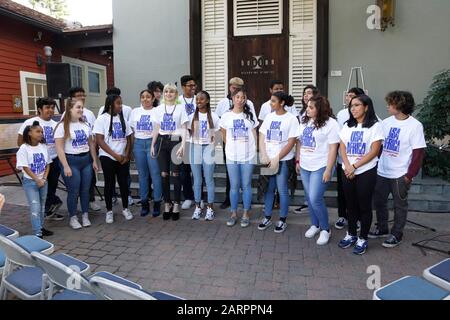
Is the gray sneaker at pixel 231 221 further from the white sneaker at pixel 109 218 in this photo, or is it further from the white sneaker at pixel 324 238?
the white sneaker at pixel 109 218

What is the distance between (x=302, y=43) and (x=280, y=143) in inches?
132

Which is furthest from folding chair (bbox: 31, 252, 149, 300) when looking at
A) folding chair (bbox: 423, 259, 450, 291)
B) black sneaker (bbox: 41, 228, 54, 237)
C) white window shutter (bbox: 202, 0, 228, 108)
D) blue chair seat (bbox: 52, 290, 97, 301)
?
white window shutter (bbox: 202, 0, 228, 108)

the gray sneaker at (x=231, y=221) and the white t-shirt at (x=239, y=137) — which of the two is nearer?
the white t-shirt at (x=239, y=137)

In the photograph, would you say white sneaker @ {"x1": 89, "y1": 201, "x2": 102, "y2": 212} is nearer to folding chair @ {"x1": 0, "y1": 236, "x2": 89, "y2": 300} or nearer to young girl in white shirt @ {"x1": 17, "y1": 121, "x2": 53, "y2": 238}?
young girl in white shirt @ {"x1": 17, "y1": 121, "x2": 53, "y2": 238}

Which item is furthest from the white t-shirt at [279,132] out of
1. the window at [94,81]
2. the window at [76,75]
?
the window at [94,81]

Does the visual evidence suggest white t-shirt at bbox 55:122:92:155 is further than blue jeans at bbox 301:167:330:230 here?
Yes

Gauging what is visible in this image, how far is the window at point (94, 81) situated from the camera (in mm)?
11281

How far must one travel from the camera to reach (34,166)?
13.9ft

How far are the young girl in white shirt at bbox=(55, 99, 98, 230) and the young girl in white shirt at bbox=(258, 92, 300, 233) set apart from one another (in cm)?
230

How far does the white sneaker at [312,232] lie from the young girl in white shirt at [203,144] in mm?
1369

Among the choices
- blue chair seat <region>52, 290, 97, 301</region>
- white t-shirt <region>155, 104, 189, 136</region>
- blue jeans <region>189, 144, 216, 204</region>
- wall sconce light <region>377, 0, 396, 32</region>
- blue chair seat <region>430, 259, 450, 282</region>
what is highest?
wall sconce light <region>377, 0, 396, 32</region>

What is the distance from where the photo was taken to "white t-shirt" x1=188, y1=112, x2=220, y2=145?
4902 millimetres
